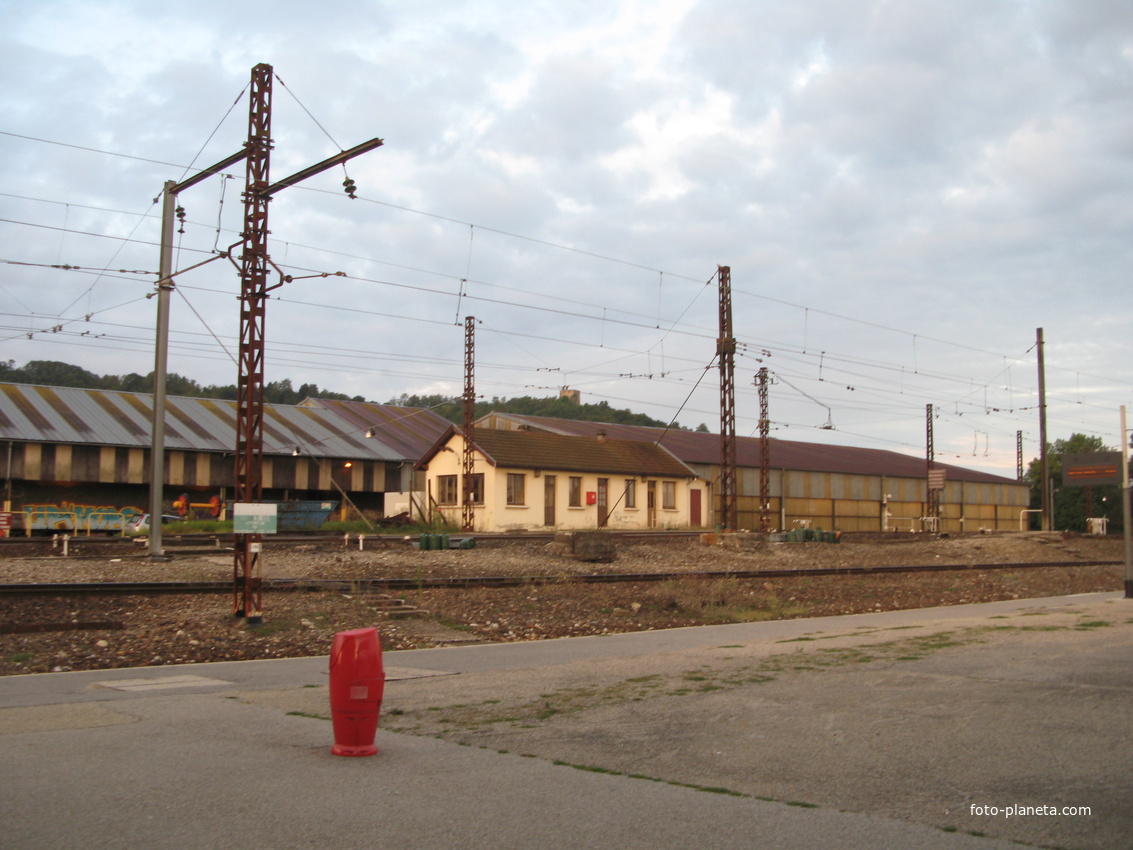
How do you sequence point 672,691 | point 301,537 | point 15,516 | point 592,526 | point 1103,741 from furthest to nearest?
1. point 592,526
2. point 15,516
3. point 301,537
4. point 672,691
5. point 1103,741

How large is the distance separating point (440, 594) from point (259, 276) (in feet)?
25.5

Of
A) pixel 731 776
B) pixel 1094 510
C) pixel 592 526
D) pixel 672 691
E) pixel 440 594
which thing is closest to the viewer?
pixel 731 776

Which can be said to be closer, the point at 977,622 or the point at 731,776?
the point at 731,776

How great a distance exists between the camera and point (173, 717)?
26.7 feet

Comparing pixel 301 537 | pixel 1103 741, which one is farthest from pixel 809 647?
pixel 301 537

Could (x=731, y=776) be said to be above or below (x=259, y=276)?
below

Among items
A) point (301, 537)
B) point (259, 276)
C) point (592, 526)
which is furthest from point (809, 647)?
point (592, 526)

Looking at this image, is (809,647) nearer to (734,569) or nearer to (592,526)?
(734,569)

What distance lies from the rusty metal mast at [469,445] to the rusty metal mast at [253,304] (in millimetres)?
22743

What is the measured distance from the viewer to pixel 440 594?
65.9ft

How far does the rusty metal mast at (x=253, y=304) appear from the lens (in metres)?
15.6

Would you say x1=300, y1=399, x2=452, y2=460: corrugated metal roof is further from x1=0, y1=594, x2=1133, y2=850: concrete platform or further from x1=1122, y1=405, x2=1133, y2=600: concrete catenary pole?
x1=0, y1=594, x2=1133, y2=850: concrete platform

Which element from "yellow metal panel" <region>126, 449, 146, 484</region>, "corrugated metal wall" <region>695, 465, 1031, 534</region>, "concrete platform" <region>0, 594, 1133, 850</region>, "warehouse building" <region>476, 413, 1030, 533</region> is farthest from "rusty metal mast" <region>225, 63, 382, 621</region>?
"corrugated metal wall" <region>695, 465, 1031, 534</region>

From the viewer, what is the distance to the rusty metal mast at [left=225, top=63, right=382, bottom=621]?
1559 centimetres
